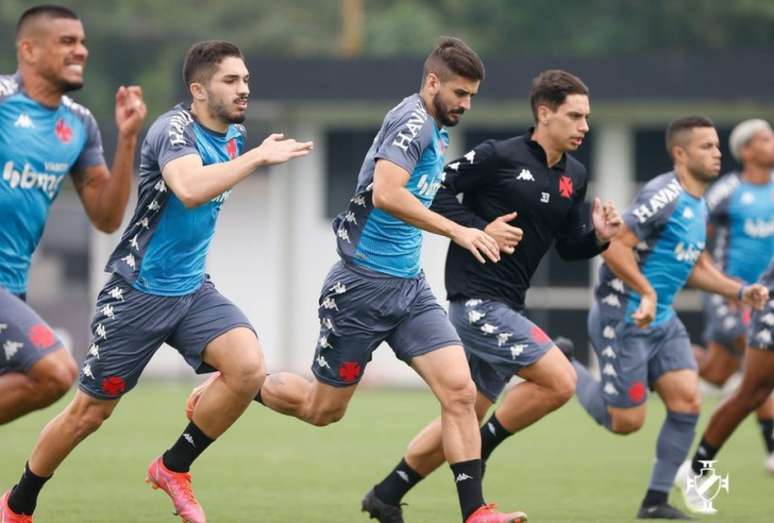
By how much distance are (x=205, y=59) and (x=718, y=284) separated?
417cm

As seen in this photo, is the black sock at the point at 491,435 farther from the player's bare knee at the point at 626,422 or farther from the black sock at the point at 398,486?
the player's bare knee at the point at 626,422

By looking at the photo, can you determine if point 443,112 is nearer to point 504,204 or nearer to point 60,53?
point 504,204

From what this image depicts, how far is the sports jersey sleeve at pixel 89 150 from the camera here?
28.7ft

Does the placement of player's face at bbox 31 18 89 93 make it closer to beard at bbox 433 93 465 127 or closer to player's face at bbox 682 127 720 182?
beard at bbox 433 93 465 127

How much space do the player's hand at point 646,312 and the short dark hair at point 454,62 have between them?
2.09m

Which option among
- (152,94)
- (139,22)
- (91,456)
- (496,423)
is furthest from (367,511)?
(139,22)

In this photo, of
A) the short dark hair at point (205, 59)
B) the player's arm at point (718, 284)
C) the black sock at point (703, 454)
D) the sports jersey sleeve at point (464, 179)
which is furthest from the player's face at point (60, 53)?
→ the black sock at point (703, 454)

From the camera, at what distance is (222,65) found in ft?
28.7

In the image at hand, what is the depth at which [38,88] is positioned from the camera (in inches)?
332

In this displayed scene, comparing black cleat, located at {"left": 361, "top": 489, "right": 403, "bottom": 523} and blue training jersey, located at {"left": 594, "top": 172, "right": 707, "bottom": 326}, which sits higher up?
blue training jersey, located at {"left": 594, "top": 172, "right": 707, "bottom": 326}

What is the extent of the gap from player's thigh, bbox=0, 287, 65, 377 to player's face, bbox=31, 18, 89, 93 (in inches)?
48.8

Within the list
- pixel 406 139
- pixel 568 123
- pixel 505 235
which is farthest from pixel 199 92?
pixel 568 123

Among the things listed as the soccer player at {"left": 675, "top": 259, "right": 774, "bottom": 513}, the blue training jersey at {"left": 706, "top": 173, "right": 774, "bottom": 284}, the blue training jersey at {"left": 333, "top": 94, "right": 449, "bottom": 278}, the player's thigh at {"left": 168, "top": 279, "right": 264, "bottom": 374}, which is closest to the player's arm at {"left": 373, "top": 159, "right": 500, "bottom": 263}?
the blue training jersey at {"left": 333, "top": 94, "right": 449, "bottom": 278}

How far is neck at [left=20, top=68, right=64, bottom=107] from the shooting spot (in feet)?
27.7
